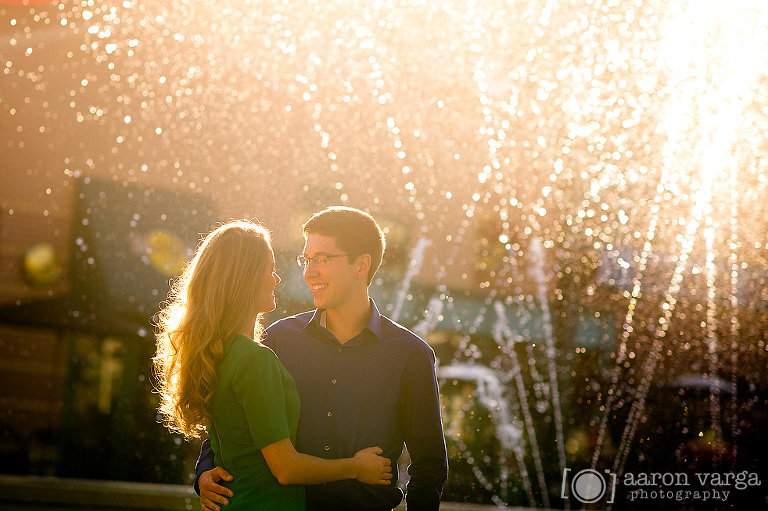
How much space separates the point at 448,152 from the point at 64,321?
4.82m

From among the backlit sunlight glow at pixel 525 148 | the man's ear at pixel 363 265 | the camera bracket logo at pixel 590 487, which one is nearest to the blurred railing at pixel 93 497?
the camera bracket logo at pixel 590 487

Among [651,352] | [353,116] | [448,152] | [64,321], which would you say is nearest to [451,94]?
[448,152]

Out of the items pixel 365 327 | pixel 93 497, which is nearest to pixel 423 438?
pixel 365 327

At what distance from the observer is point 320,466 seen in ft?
5.36

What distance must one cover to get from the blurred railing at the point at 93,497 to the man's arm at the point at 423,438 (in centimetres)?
180

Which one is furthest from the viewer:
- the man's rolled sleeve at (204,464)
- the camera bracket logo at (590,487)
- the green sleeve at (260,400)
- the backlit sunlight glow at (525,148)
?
the backlit sunlight glow at (525,148)

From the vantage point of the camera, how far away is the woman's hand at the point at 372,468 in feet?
5.65

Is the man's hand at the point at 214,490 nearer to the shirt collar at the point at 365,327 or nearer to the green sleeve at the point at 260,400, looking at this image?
the green sleeve at the point at 260,400

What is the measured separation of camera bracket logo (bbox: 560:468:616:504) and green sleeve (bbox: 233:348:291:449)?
3.34 meters

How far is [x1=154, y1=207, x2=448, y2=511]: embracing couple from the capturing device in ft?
5.17

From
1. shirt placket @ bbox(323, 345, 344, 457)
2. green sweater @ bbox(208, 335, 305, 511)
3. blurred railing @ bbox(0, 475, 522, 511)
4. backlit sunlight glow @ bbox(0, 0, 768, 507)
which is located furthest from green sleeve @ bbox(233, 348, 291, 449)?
backlit sunlight glow @ bbox(0, 0, 768, 507)

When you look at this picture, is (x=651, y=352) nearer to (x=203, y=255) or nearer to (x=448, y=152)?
(x=448, y=152)

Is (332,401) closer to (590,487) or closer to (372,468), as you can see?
(372,468)

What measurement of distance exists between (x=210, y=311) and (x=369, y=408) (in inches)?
21.5
